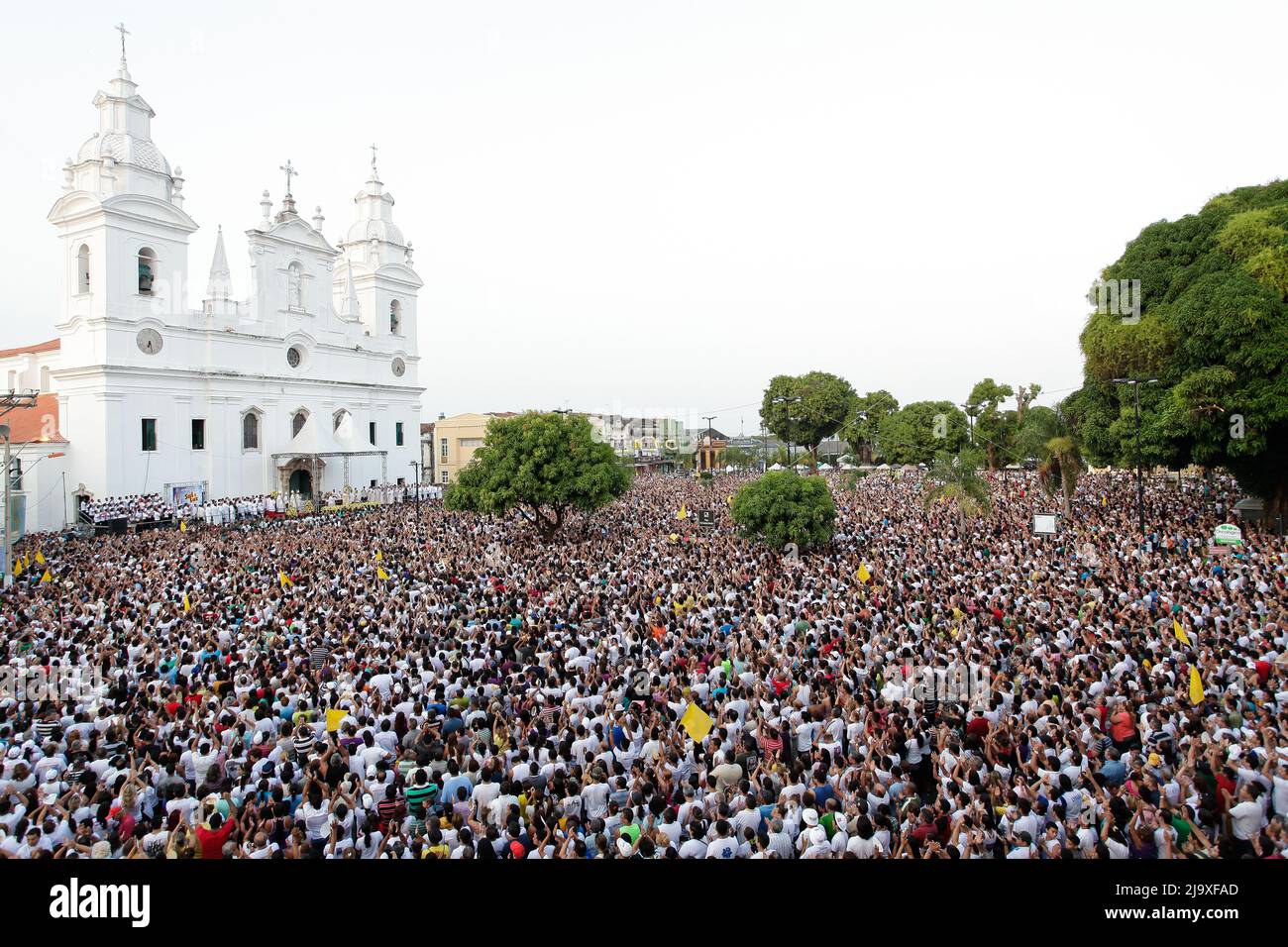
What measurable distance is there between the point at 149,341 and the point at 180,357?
1658 mm

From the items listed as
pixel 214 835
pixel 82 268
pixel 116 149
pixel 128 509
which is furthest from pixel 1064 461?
pixel 82 268

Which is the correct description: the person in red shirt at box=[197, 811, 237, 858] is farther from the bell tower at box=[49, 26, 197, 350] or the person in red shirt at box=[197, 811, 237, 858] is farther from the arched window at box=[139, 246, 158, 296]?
the arched window at box=[139, 246, 158, 296]

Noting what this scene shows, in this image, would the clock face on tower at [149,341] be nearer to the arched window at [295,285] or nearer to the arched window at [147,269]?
the arched window at [147,269]

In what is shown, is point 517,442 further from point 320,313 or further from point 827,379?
point 827,379

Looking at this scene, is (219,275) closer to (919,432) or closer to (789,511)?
(789,511)

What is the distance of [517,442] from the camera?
26969mm

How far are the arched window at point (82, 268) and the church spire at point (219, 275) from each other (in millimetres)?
6026

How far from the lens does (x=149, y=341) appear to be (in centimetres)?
3753

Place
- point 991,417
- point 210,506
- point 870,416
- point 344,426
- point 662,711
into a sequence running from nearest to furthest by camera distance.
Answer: point 662,711
point 210,506
point 344,426
point 991,417
point 870,416

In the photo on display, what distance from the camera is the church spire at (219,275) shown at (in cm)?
4250

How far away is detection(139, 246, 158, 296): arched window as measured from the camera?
124 feet

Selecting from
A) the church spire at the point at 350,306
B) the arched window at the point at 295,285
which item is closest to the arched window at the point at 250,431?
the arched window at the point at 295,285

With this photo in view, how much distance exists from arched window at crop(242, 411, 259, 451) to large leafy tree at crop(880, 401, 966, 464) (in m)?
47.3

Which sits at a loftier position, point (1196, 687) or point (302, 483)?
point (302, 483)
